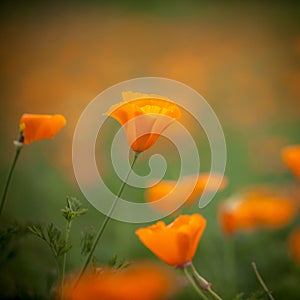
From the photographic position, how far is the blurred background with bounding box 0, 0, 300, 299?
1212 millimetres

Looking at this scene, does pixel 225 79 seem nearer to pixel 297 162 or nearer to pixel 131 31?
pixel 131 31

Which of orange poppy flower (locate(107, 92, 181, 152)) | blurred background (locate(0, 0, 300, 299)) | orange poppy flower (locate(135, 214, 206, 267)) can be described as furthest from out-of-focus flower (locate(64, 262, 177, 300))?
blurred background (locate(0, 0, 300, 299))

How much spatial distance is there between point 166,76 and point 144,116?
1.89 m

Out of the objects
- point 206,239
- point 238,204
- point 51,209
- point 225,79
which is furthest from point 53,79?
point 238,204

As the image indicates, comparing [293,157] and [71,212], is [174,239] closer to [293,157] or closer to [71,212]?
[71,212]

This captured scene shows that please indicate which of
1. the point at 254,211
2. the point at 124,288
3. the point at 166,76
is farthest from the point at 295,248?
the point at 166,76

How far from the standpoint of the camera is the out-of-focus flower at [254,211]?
99 centimetres

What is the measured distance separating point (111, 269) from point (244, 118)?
5.68 ft

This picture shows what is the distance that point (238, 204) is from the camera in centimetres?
101

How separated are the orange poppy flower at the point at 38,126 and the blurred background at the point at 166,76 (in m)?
0.36

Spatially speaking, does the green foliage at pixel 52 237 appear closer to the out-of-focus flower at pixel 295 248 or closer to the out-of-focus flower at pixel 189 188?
the out-of-focus flower at pixel 189 188

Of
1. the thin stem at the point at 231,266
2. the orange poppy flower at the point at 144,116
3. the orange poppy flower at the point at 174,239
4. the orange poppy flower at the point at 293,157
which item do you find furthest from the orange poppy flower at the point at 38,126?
the thin stem at the point at 231,266

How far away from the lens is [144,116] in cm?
64

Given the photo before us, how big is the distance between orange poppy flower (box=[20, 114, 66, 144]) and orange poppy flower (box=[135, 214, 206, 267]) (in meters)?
0.18
